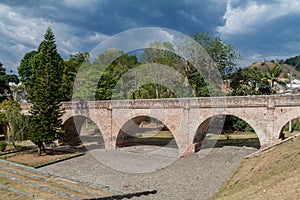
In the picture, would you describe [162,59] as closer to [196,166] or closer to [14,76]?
[196,166]

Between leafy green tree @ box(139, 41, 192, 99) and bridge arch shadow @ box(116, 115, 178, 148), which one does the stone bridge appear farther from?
leafy green tree @ box(139, 41, 192, 99)

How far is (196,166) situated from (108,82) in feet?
56.2

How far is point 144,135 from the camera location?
29.4 metres

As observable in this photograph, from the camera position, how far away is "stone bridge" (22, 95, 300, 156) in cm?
1521

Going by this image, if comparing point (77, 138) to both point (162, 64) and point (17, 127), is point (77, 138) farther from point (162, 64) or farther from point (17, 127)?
point (162, 64)

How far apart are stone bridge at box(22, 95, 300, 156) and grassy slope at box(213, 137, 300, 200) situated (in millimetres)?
1666

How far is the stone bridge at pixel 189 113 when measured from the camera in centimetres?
1521

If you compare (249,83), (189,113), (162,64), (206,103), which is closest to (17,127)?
(189,113)

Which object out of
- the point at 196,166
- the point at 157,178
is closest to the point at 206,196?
the point at 157,178

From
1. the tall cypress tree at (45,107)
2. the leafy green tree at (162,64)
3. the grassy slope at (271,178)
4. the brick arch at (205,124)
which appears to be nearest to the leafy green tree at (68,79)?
the leafy green tree at (162,64)

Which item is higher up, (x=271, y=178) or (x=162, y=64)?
(x=162, y=64)

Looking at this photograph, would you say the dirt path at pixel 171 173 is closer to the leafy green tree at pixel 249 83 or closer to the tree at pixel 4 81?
the leafy green tree at pixel 249 83

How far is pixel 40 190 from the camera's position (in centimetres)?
1179

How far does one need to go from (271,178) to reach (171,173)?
6.23m
